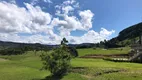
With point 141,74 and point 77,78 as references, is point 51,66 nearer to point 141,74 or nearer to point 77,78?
point 77,78

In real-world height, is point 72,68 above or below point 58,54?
below

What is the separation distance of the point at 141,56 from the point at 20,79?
1793 inches

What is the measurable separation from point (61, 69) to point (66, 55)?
5.51 meters

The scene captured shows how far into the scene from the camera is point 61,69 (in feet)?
189

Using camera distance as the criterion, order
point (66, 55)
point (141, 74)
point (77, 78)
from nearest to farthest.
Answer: point (141, 74) < point (77, 78) < point (66, 55)

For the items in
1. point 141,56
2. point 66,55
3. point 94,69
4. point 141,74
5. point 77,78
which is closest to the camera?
point 141,74

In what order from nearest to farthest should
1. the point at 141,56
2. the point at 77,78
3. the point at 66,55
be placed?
the point at 77,78 < the point at 66,55 < the point at 141,56

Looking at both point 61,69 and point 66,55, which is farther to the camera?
point 66,55

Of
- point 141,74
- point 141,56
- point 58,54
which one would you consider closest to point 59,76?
point 58,54

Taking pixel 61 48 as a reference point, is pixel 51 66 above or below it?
below

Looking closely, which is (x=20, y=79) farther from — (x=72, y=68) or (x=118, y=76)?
(x=118, y=76)

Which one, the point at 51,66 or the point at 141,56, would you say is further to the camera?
the point at 141,56

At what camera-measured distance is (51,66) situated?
2265 inches

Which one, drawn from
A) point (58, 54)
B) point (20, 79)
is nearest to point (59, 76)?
point (58, 54)
